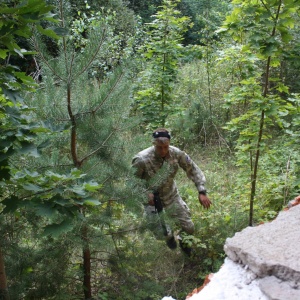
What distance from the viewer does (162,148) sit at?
15.0 ft

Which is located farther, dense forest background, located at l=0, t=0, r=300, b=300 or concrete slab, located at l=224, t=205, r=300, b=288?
dense forest background, located at l=0, t=0, r=300, b=300

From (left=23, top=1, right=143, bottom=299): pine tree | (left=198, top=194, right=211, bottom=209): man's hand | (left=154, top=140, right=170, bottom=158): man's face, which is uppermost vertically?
(left=23, top=1, right=143, bottom=299): pine tree

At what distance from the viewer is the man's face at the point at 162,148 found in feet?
14.9

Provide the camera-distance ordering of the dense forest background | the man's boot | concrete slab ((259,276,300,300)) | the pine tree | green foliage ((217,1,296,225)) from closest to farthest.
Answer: concrete slab ((259,276,300,300)), the dense forest background, the pine tree, green foliage ((217,1,296,225)), the man's boot

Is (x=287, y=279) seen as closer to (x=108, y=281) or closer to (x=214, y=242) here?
(x=108, y=281)

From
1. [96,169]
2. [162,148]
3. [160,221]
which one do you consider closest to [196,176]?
[162,148]

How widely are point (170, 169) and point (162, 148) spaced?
352mm

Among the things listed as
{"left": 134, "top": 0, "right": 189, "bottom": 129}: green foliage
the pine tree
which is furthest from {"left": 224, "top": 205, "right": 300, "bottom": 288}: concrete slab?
{"left": 134, "top": 0, "right": 189, "bottom": 129}: green foliage

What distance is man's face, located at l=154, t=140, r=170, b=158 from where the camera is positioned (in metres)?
4.55

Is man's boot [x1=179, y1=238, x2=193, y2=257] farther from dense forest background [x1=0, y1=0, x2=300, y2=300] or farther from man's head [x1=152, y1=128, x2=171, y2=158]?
man's head [x1=152, y1=128, x2=171, y2=158]

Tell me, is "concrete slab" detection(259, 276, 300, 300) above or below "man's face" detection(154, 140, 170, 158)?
above

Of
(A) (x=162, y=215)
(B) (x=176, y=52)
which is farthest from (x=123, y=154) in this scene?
(B) (x=176, y=52)

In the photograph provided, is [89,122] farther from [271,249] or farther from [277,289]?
[277,289]

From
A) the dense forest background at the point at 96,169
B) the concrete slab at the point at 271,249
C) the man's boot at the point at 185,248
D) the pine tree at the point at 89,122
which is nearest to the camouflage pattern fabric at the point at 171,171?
the man's boot at the point at 185,248
